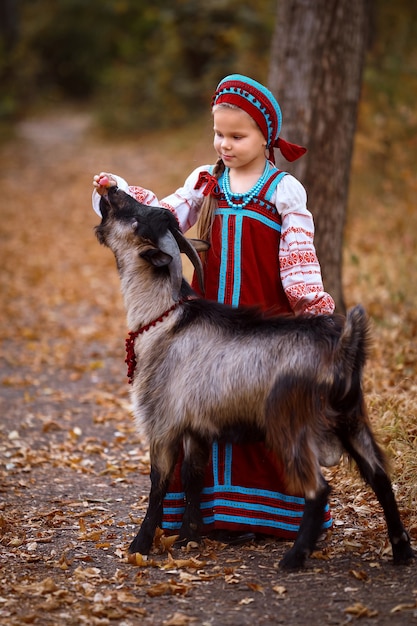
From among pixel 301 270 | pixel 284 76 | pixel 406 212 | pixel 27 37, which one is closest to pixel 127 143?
pixel 27 37

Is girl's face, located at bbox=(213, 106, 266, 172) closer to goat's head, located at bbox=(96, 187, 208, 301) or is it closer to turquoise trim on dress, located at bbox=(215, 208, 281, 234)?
turquoise trim on dress, located at bbox=(215, 208, 281, 234)

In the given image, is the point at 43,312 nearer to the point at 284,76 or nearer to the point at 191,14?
the point at 284,76

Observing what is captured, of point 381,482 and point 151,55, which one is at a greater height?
point 151,55

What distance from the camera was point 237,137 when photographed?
3898mm

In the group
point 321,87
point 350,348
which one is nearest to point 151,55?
point 321,87

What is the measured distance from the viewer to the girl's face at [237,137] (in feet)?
12.7

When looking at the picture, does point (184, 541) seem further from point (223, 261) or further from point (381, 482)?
point (223, 261)

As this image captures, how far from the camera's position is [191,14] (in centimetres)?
2347

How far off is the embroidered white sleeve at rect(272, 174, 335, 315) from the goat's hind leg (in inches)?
25.6

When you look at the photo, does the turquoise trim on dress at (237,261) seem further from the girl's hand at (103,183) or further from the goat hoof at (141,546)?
the goat hoof at (141,546)

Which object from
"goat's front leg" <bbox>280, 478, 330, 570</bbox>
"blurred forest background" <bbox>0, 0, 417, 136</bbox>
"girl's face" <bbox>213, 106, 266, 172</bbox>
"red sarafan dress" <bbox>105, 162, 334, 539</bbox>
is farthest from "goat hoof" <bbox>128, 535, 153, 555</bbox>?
"blurred forest background" <bbox>0, 0, 417, 136</bbox>

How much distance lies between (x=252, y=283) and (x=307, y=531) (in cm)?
124

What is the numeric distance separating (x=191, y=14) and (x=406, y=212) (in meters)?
15.8

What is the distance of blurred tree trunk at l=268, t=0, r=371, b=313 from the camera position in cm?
588
